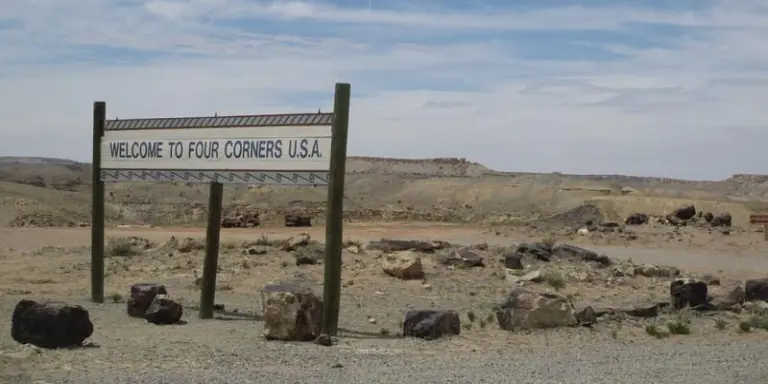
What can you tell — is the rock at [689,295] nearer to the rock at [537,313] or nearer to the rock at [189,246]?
the rock at [537,313]

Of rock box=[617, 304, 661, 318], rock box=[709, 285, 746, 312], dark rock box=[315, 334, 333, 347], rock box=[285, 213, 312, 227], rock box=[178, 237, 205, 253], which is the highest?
rock box=[709, 285, 746, 312]

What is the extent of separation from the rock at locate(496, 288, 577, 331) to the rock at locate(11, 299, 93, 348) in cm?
534

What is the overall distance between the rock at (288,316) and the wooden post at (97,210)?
5.20 metres

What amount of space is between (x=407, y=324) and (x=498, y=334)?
4.07ft

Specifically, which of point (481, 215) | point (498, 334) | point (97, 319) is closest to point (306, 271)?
point (97, 319)

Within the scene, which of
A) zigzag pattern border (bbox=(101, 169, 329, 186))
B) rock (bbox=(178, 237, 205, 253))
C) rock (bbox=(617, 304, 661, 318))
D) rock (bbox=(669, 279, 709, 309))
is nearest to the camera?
zigzag pattern border (bbox=(101, 169, 329, 186))

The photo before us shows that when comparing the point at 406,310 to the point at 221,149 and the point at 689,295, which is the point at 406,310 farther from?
the point at 689,295

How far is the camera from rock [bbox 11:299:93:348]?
1018cm

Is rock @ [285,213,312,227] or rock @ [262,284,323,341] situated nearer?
rock @ [262,284,323,341]

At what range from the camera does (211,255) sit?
1418cm

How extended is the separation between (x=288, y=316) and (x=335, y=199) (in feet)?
4.96

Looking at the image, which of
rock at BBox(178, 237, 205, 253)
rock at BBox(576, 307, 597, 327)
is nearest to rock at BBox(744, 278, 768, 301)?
rock at BBox(576, 307, 597, 327)

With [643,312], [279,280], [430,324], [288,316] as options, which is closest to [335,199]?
[288,316]

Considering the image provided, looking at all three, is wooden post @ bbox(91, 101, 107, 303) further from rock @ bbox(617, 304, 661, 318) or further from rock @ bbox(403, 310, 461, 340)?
rock @ bbox(617, 304, 661, 318)
